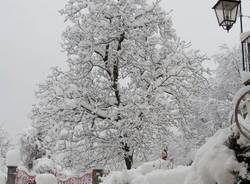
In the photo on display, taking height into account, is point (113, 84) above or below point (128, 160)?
above

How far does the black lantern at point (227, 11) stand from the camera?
274 inches

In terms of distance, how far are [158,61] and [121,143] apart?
11.4ft

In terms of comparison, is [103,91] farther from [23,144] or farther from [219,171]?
[219,171]

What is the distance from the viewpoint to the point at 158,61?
15.2 m

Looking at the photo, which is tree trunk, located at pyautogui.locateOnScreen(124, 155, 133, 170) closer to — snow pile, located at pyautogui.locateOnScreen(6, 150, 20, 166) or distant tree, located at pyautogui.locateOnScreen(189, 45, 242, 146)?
snow pile, located at pyautogui.locateOnScreen(6, 150, 20, 166)

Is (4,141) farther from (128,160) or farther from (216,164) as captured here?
(216,164)

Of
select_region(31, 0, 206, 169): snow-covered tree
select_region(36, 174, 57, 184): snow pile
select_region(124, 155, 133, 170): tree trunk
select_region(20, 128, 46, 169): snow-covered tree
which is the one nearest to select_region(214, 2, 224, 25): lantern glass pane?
select_region(36, 174, 57, 184): snow pile

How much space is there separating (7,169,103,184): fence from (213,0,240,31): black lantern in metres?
4.11

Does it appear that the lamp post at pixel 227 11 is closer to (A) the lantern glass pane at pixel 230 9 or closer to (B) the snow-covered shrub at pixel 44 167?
(A) the lantern glass pane at pixel 230 9

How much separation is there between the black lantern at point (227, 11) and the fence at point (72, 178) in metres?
4.11

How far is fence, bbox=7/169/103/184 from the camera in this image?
8.60 metres

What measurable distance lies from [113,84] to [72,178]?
5933mm

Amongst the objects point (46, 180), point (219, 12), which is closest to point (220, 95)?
point (46, 180)

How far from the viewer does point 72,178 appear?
9555 millimetres
